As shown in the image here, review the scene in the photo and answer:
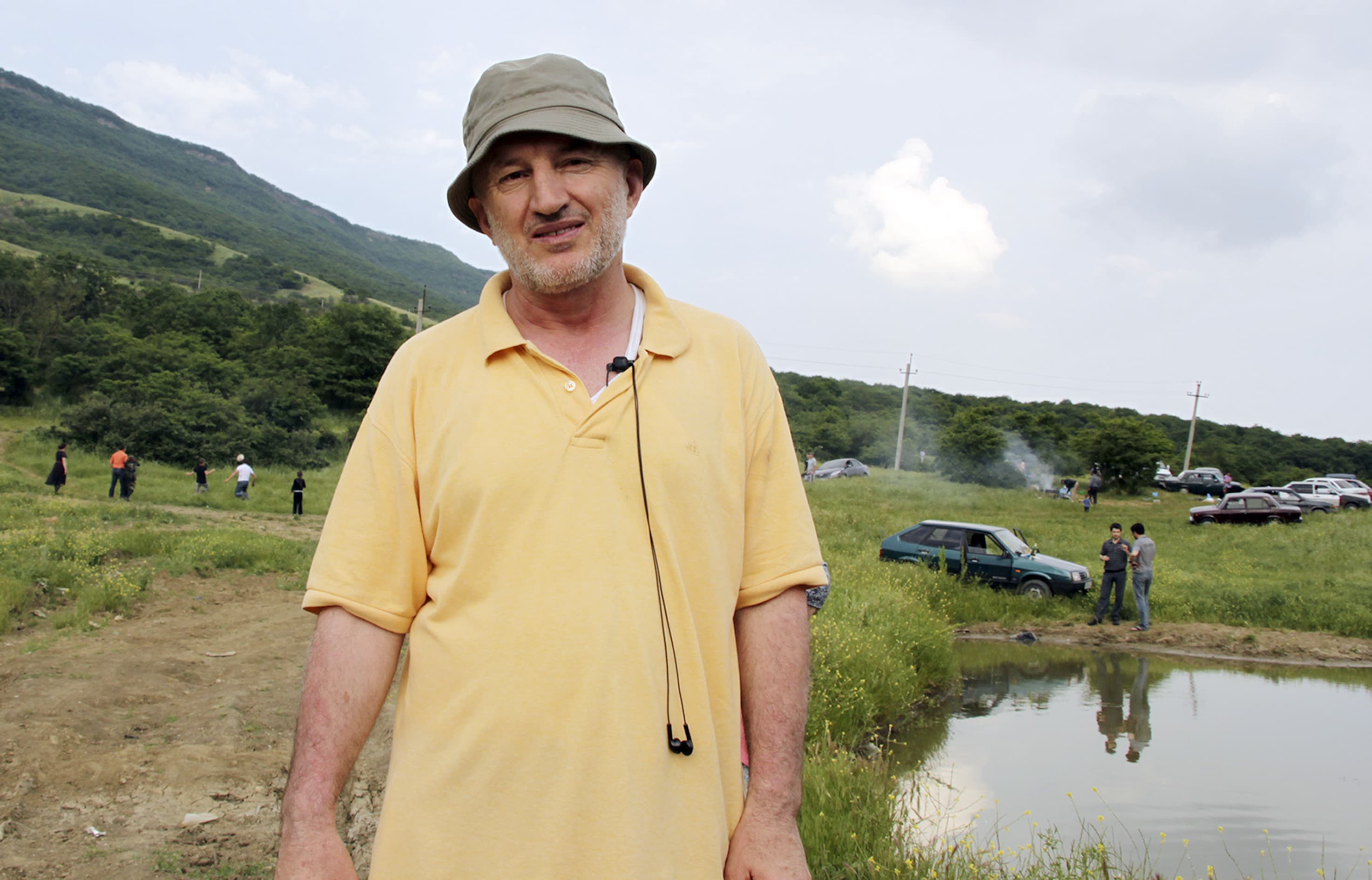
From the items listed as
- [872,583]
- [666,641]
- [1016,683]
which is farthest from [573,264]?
[872,583]

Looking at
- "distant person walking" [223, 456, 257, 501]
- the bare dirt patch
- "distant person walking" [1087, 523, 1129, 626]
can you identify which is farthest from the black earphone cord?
"distant person walking" [223, 456, 257, 501]

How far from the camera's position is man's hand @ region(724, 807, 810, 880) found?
164 centimetres

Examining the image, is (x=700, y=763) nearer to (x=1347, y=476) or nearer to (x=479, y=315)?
(x=479, y=315)

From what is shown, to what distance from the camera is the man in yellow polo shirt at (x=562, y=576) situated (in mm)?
1566

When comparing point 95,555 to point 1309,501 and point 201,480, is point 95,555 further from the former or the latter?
point 1309,501

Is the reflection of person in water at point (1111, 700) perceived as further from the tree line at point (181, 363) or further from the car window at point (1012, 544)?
the tree line at point (181, 363)

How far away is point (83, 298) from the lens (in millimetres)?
50812

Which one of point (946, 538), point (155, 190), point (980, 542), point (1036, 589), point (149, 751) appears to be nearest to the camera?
point (149, 751)

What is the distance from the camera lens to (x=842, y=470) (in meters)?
44.4

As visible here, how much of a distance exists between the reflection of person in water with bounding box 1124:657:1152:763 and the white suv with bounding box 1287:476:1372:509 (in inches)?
1226

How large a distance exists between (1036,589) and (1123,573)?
5.81ft

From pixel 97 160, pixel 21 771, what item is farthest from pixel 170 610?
pixel 97 160

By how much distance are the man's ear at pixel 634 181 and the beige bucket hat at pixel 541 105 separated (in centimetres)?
8

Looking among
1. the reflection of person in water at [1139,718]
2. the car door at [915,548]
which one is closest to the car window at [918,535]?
the car door at [915,548]
